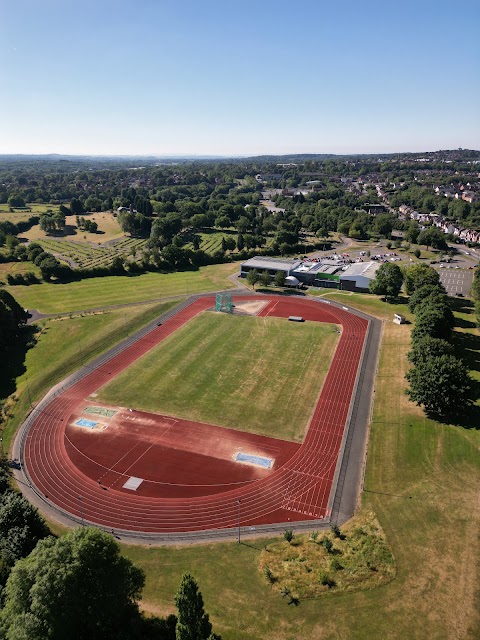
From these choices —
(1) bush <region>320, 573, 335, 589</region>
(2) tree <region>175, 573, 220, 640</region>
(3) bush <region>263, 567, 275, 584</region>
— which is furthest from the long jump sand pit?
(2) tree <region>175, 573, 220, 640</region>

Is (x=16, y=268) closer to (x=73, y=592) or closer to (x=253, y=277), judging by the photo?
(x=253, y=277)

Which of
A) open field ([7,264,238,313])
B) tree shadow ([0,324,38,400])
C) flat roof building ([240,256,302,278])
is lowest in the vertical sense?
tree shadow ([0,324,38,400])

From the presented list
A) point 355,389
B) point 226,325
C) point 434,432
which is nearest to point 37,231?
point 226,325

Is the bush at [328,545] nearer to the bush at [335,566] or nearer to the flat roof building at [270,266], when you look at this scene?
the bush at [335,566]

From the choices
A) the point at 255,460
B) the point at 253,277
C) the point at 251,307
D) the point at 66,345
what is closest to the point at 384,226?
the point at 253,277

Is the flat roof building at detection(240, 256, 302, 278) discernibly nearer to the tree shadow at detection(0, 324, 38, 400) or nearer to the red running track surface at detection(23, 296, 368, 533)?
the tree shadow at detection(0, 324, 38, 400)

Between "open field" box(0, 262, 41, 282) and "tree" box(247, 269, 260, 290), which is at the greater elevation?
"tree" box(247, 269, 260, 290)

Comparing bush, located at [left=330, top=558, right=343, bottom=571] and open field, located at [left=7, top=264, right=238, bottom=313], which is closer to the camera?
bush, located at [left=330, top=558, right=343, bottom=571]
